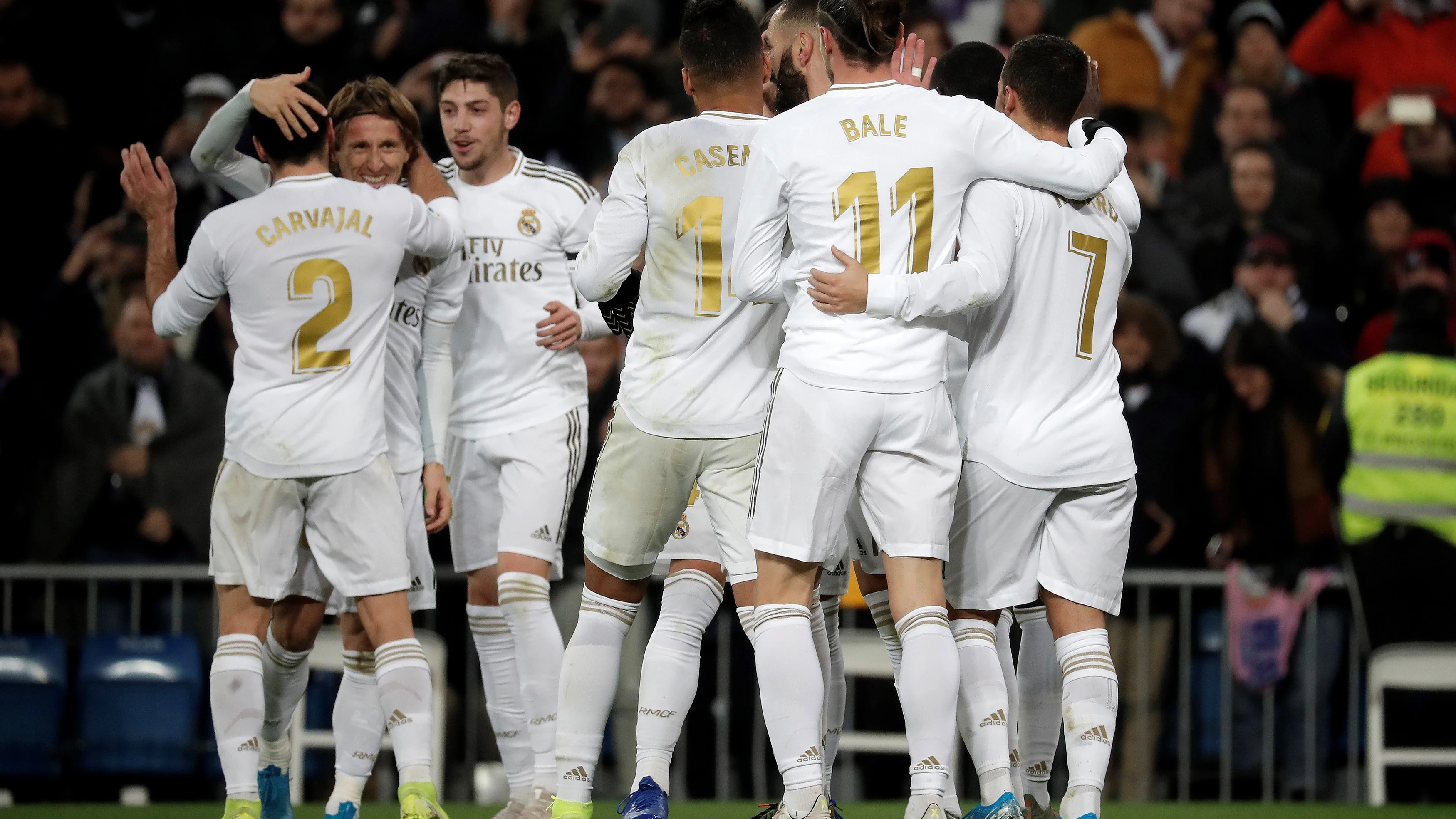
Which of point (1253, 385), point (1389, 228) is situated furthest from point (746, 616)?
point (1389, 228)

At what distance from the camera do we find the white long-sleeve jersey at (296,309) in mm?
5988

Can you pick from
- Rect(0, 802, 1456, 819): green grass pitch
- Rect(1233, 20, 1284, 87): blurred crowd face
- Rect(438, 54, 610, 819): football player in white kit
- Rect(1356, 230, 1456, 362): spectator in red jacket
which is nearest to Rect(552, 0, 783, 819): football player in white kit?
Rect(438, 54, 610, 819): football player in white kit

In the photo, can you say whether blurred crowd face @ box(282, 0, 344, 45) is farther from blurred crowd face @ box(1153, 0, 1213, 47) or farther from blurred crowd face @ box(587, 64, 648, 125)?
blurred crowd face @ box(1153, 0, 1213, 47)

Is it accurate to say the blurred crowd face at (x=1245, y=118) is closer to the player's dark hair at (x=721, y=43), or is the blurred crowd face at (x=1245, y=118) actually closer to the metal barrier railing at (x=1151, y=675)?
the metal barrier railing at (x=1151, y=675)

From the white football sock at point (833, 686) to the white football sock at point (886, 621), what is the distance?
0.51 ft

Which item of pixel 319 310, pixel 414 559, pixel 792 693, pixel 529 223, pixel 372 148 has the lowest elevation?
pixel 792 693

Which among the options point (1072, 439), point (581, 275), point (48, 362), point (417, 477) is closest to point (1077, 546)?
point (1072, 439)

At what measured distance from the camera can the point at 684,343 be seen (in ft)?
19.1

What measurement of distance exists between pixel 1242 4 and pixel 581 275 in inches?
338

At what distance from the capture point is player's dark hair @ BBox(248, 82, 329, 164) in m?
6.09

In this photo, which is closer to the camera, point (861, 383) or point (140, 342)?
point (861, 383)

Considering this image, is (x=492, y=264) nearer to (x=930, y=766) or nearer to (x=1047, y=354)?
(x=1047, y=354)

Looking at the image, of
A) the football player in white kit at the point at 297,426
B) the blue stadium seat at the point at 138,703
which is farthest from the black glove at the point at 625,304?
the blue stadium seat at the point at 138,703

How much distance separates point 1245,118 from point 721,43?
264 inches
